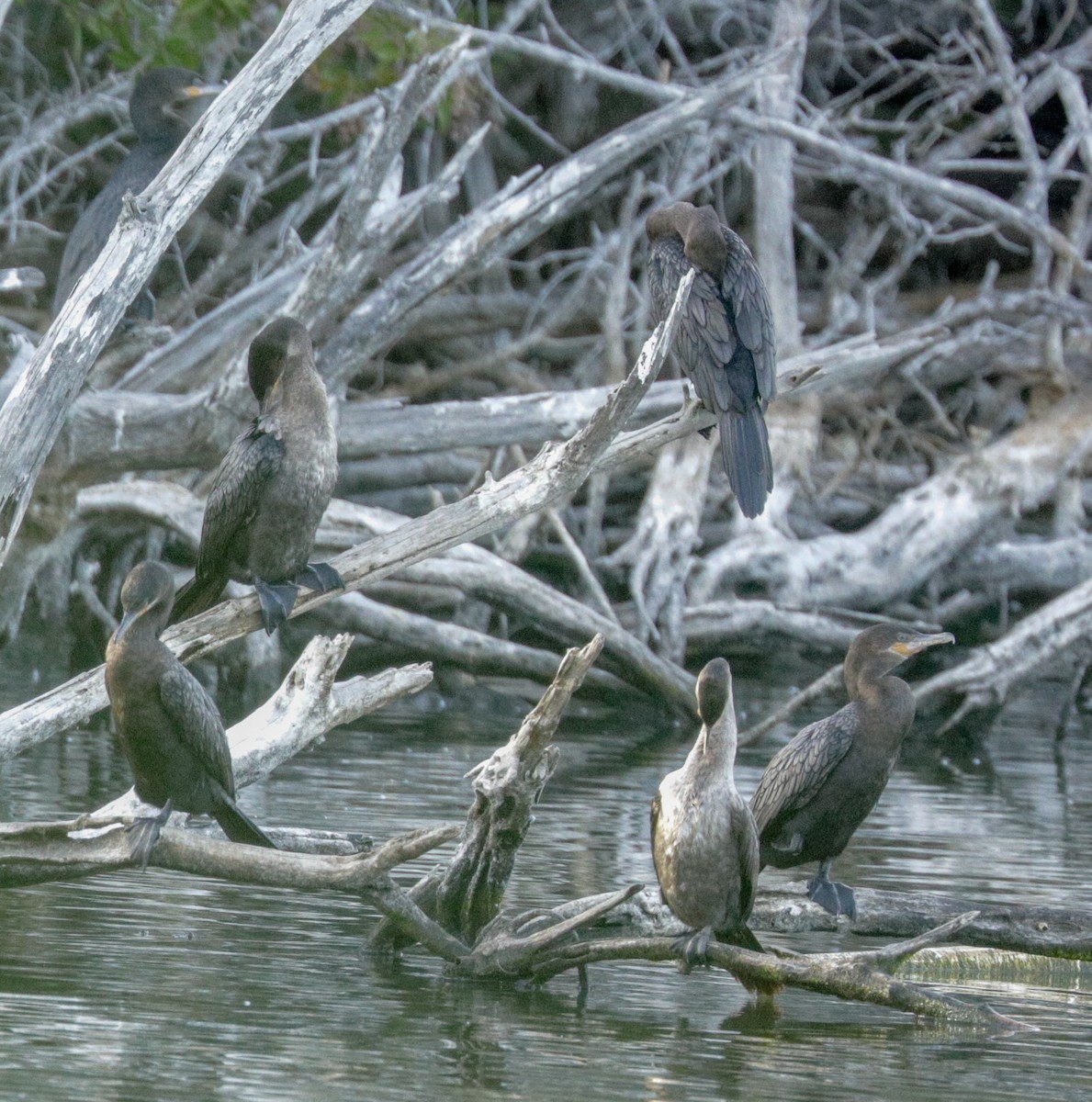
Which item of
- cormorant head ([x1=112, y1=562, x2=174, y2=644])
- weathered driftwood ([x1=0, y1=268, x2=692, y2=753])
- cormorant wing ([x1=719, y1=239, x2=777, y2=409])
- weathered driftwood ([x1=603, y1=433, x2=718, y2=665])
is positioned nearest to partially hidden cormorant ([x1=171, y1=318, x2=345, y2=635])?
weathered driftwood ([x1=0, y1=268, x2=692, y2=753])

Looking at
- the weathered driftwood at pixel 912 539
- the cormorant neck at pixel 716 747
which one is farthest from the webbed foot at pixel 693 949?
the weathered driftwood at pixel 912 539

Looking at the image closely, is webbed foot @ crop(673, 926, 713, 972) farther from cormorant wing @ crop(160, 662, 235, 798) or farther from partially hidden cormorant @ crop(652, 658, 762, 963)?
cormorant wing @ crop(160, 662, 235, 798)

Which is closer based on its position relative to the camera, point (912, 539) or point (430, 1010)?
point (430, 1010)

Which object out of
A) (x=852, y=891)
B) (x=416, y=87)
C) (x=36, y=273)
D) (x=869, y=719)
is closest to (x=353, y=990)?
(x=852, y=891)

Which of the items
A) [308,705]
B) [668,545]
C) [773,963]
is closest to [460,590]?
[668,545]

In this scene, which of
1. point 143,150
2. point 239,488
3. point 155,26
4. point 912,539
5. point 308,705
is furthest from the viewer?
point 912,539

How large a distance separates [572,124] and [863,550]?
3912mm

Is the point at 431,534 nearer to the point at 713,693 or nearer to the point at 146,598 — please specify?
the point at 146,598

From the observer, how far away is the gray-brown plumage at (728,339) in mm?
5980

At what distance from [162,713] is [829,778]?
173 cm

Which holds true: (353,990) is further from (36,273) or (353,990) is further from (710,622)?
(710,622)

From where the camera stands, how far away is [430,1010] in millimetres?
4250

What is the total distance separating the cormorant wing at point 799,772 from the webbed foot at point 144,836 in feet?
5.24

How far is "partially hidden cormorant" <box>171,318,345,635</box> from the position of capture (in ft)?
16.5
